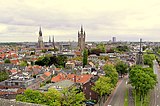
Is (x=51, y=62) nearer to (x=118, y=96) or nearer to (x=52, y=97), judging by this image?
(x=118, y=96)

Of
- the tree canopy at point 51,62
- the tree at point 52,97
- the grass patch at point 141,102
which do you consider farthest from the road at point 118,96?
the tree canopy at point 51,62

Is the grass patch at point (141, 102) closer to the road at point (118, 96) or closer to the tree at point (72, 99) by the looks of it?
the road at point (118, 96)

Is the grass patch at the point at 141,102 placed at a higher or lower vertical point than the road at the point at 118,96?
higher

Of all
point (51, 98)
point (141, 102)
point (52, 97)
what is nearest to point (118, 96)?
point (141, 102)

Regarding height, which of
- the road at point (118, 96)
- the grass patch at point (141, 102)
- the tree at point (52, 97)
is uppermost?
the tree at point (52, 97)

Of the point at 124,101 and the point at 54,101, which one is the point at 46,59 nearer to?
the point at 124,101

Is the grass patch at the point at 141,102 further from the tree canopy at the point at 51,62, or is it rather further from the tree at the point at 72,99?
the tree canopy at the point at 51,62

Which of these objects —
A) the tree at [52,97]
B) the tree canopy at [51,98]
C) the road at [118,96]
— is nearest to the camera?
the tree canopy at [51,98]

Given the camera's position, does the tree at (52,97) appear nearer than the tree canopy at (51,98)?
No

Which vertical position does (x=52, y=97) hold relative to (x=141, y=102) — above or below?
above

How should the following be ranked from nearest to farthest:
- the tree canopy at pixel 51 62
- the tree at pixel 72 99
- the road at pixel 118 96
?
the tree at pixel 72 99, the road at pixel 118 96, the tree canopy at pixel 51 62

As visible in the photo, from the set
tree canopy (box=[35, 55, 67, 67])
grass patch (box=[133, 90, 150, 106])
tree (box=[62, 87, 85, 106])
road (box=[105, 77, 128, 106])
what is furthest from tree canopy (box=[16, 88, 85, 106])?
tree canopy (box=[35, 55, 67, 67])

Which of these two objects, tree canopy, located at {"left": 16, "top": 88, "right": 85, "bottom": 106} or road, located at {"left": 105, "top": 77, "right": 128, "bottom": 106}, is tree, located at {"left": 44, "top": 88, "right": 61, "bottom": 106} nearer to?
tree canopy, located at {"left": 16, "top": 88, "right": 85, "bottom": 106}
